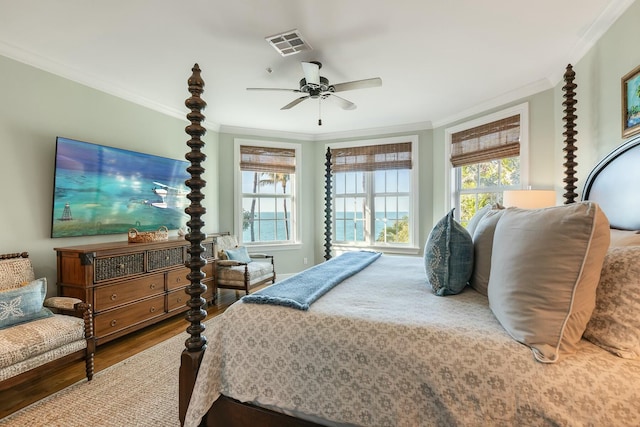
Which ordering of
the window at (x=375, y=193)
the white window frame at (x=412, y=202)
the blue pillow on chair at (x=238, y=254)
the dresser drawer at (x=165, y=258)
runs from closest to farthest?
the dresser drawer at (x=165, y=258) < the blue pillow on chair at (x=238, y=254) < the white window frame at (x=412, y=202) < the window at (x=375, y=193)

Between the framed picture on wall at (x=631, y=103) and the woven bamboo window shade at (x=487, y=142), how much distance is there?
155 centimetres

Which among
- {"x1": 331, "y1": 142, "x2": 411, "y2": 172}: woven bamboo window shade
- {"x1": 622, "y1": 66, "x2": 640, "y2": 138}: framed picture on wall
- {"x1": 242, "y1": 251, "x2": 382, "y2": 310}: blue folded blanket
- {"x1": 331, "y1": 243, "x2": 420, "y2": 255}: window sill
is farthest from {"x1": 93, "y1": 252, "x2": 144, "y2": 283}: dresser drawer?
{"x1": 622, "y1": 66, "x2": 640, "y2": 138}: framed picture on wall

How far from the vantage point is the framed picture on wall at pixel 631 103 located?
71.1 inches

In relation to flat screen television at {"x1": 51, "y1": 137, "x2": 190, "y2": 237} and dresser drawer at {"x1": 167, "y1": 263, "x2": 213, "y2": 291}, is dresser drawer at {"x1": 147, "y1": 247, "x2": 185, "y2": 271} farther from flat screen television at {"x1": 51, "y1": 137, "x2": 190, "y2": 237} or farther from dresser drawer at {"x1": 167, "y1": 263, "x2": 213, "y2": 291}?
flat screen television at {"x1": 51, "y1": 137, "x2": 190, "y2": 237}

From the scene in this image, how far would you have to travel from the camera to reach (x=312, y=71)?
8.15 ft

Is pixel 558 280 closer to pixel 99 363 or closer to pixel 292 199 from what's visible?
pixel 99 363

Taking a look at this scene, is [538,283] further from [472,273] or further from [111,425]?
[111,425]

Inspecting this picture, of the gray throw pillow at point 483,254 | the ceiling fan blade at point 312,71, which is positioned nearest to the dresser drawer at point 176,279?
the ceiling fan blade at point 312,71

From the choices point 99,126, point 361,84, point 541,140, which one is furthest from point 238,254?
point 541,140

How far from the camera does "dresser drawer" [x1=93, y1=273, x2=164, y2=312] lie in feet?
8.37

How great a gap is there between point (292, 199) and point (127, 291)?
306cm

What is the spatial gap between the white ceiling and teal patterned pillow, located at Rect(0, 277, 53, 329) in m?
1.93

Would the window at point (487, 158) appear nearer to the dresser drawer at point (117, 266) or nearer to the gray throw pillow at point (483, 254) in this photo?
the gray throw pillow at point (483, 254)

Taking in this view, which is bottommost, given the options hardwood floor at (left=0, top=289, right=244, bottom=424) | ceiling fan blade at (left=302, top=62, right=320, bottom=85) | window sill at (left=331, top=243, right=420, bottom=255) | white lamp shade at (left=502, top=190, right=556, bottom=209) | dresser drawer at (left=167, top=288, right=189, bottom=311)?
hardwood floor at (left=0, top=289, right=244, bottom=424)
